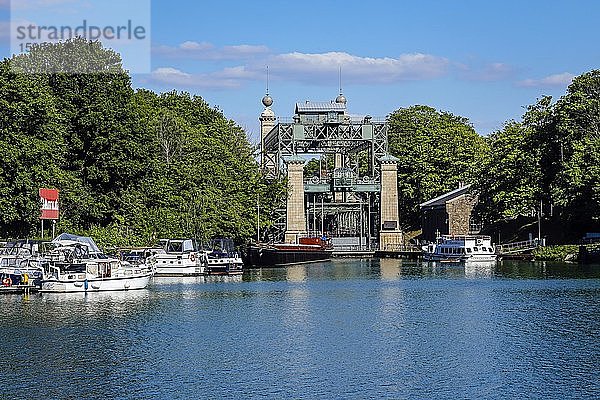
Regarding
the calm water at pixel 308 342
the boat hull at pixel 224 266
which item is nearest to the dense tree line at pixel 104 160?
the boat hull at pixel 224 266

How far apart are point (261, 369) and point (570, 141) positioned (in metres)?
64.8

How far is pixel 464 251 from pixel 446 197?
20789 millimetres

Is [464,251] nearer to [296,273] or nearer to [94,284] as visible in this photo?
[296,273]

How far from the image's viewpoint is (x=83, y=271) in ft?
218

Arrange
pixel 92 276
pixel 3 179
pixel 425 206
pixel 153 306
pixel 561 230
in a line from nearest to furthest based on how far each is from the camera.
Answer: pixel 153 306, pixel 92 276, pixel 3 179, pixel 561 230, pixel 425 206

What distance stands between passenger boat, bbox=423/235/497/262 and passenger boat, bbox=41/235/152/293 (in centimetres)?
4205

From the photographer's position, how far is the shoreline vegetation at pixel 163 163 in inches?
2936

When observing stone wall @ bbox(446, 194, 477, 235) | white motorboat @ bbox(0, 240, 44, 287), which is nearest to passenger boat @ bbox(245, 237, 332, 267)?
stone wall @ bbox(446, 194, 477, 235)

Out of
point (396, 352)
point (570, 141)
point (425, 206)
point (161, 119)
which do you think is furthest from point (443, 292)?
point (425, 206)

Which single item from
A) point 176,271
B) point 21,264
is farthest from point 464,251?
point 21,264

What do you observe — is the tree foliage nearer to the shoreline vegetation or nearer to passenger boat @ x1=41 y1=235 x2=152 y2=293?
the shoreline vegetation

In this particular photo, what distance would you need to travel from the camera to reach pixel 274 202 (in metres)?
112

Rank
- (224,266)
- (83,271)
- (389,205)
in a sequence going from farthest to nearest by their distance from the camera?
(389,205) → (224,266) → (83,271)

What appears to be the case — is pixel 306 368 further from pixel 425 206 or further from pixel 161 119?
pixel 425 206
